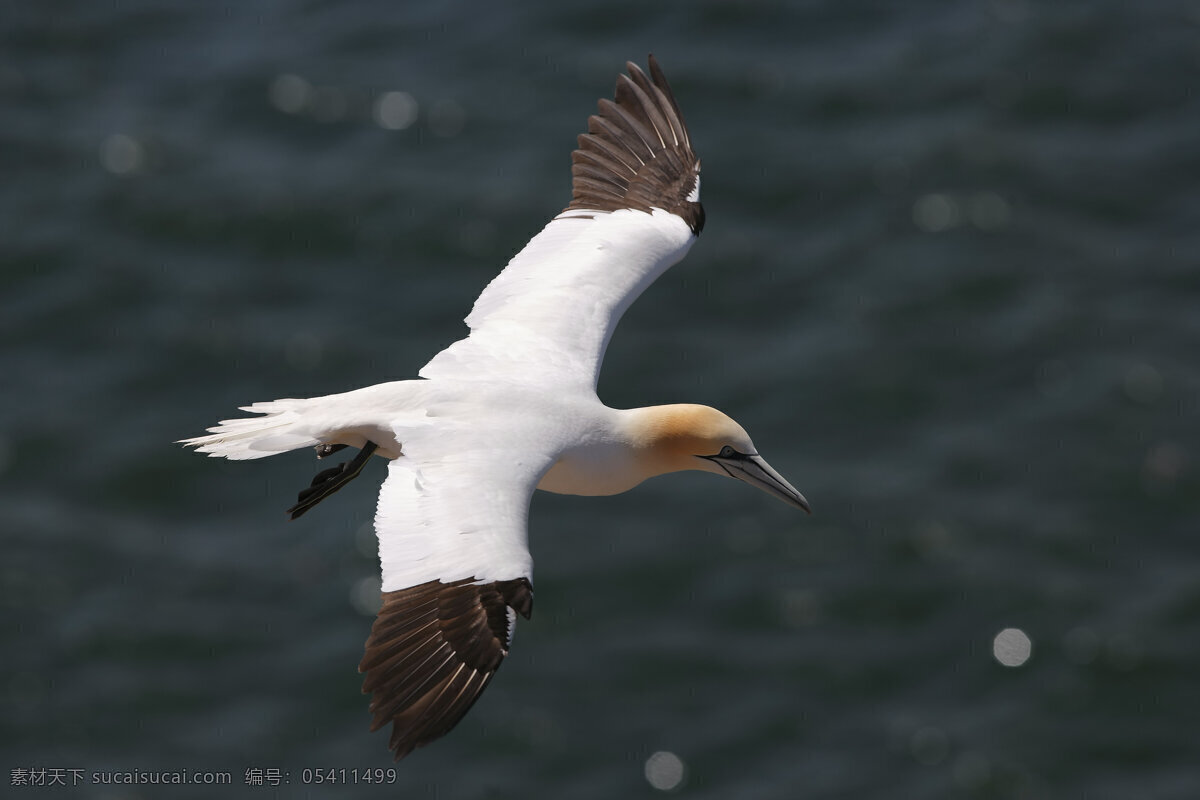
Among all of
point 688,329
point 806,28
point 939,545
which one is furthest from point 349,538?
point 806,28

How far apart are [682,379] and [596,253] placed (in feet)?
24.9

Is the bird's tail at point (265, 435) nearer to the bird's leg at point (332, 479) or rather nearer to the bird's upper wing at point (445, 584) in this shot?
the bird's leg at point (332, 479)

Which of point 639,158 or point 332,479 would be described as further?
point 639,158

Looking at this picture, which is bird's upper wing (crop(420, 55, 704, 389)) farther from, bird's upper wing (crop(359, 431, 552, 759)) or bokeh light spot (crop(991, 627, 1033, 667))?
bokeh light spot (crop(991, 627, 1033, 667))

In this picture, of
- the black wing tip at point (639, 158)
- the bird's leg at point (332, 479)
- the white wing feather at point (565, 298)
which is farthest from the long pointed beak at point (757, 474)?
the black wing tip at point (639, 158)

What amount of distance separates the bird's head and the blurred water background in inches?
287

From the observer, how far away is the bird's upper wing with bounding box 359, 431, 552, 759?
28.1ft

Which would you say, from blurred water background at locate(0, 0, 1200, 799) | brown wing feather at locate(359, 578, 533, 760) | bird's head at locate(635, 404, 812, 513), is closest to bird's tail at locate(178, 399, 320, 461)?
brown wing feather at locate(359, 578, 533, 760)

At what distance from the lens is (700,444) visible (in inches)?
429

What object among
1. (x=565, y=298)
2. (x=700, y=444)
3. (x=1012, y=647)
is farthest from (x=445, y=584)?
(x=1012, y=647)

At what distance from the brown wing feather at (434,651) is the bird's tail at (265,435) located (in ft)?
5.88

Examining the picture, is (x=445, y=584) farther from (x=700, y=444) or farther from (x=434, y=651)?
(x=700, y=444)

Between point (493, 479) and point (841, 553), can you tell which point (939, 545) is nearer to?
point (841, 553)

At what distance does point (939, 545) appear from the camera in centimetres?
1894
